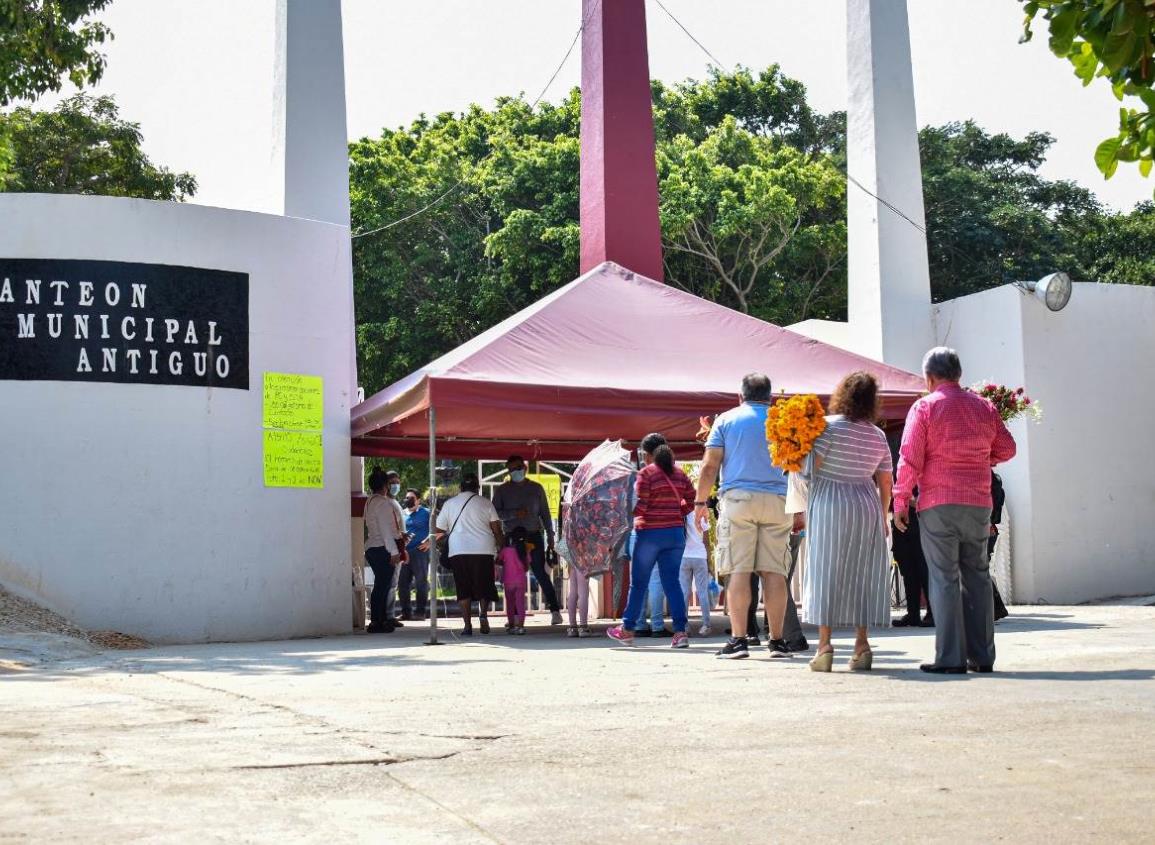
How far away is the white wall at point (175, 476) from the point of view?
42.6 ft

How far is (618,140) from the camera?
16906mm

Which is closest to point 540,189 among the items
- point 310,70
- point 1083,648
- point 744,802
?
point 310,70

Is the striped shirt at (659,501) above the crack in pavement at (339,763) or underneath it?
above

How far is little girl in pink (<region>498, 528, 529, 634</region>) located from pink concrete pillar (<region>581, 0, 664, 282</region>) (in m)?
3.45

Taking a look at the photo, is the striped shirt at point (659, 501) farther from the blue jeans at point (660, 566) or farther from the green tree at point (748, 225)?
the green tree at point (748, 225)

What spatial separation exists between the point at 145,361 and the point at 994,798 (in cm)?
1042

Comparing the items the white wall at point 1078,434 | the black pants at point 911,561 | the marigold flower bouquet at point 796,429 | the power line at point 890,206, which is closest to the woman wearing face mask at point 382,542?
the black pants at point 911,561

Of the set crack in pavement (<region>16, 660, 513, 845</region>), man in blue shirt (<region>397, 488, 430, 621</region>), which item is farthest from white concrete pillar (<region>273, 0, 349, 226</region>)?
crack in pavement (<region>16, 660, 513, 845</region>)

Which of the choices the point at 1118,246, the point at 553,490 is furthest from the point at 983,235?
the point at 553,490

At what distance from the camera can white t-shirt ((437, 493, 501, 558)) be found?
45.6 feet

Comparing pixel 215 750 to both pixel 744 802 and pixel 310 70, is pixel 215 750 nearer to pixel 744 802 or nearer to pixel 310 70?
pixel 744 802

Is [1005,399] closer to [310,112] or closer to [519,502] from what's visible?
[519,502]

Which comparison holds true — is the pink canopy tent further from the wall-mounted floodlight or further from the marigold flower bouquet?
the wall-mounted floodlight

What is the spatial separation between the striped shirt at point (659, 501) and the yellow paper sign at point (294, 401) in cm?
415
